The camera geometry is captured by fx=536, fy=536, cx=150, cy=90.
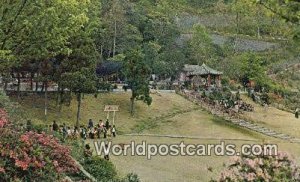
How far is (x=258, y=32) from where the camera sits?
3110 inches

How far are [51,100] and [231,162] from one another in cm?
2864

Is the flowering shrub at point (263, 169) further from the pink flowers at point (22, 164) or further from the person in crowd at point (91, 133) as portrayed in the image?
the person in crowd at point (91, 133)

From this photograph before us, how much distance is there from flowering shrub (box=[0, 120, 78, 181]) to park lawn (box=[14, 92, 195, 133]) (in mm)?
19361

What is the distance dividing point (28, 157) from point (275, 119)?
3558 centimetres

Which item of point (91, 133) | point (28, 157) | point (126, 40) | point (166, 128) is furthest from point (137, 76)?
point (28, 157)

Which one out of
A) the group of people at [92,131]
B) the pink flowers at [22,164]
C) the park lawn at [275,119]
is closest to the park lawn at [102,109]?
the group of people at [92,131]

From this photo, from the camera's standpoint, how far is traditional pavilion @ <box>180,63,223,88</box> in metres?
55.2

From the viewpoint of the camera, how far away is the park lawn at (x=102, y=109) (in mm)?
34503

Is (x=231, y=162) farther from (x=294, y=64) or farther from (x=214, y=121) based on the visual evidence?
(x=294, y=64)

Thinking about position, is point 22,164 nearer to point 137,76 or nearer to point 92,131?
point 92,131

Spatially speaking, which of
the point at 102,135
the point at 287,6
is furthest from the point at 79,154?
the point at 102,135

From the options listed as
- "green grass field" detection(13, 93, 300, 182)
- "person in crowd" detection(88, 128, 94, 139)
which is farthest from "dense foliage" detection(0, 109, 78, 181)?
"person in crowd" detection(88, 128, 94, 139)

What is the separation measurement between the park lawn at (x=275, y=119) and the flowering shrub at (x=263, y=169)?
29163 millimetres

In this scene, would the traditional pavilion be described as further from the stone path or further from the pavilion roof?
the stone path
